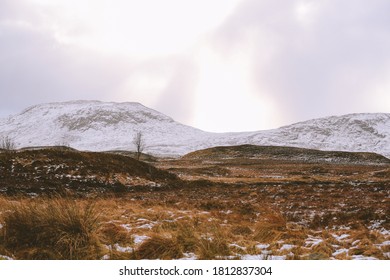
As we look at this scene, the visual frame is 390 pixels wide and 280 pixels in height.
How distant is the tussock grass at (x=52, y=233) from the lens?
19.4 ft

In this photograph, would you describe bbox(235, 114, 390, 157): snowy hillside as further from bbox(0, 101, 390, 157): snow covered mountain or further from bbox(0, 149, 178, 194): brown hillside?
bbox(0, 149, 178, 194): brown hillside

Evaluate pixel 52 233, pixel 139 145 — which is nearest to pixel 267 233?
pixel 52 233

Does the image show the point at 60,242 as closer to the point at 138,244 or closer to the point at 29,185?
the point at 138,244

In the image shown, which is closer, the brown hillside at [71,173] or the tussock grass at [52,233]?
the tussock grass at [52,233]

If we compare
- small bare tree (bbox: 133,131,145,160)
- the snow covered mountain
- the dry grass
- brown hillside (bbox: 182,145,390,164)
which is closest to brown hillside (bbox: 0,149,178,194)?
the dry grass

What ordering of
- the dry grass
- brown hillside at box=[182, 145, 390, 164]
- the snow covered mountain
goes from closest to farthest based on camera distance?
the dry grass, brown hillside at box=[182, 145, 390, 164], the snow covered mountain

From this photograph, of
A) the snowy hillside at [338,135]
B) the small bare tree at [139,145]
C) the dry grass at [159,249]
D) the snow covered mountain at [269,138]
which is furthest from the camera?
the snow covered mountain at [269,138]

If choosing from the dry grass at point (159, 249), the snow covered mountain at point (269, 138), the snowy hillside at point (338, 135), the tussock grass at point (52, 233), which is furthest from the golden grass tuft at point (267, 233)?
the snowy hillside at point (338, 135)

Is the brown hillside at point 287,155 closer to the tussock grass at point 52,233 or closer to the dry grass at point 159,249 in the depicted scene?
the dry grass at point 159,249

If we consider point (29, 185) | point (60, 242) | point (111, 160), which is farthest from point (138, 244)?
point (111, 160)

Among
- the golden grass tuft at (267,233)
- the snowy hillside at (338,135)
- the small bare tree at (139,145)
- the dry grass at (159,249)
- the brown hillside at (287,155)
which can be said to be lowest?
the golden grass tuft at (267,233)

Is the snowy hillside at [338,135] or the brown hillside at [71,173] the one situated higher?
the snowy hillside at [338,135]

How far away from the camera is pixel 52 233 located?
634 cm

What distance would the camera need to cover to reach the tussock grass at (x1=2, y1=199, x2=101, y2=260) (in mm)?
5914
